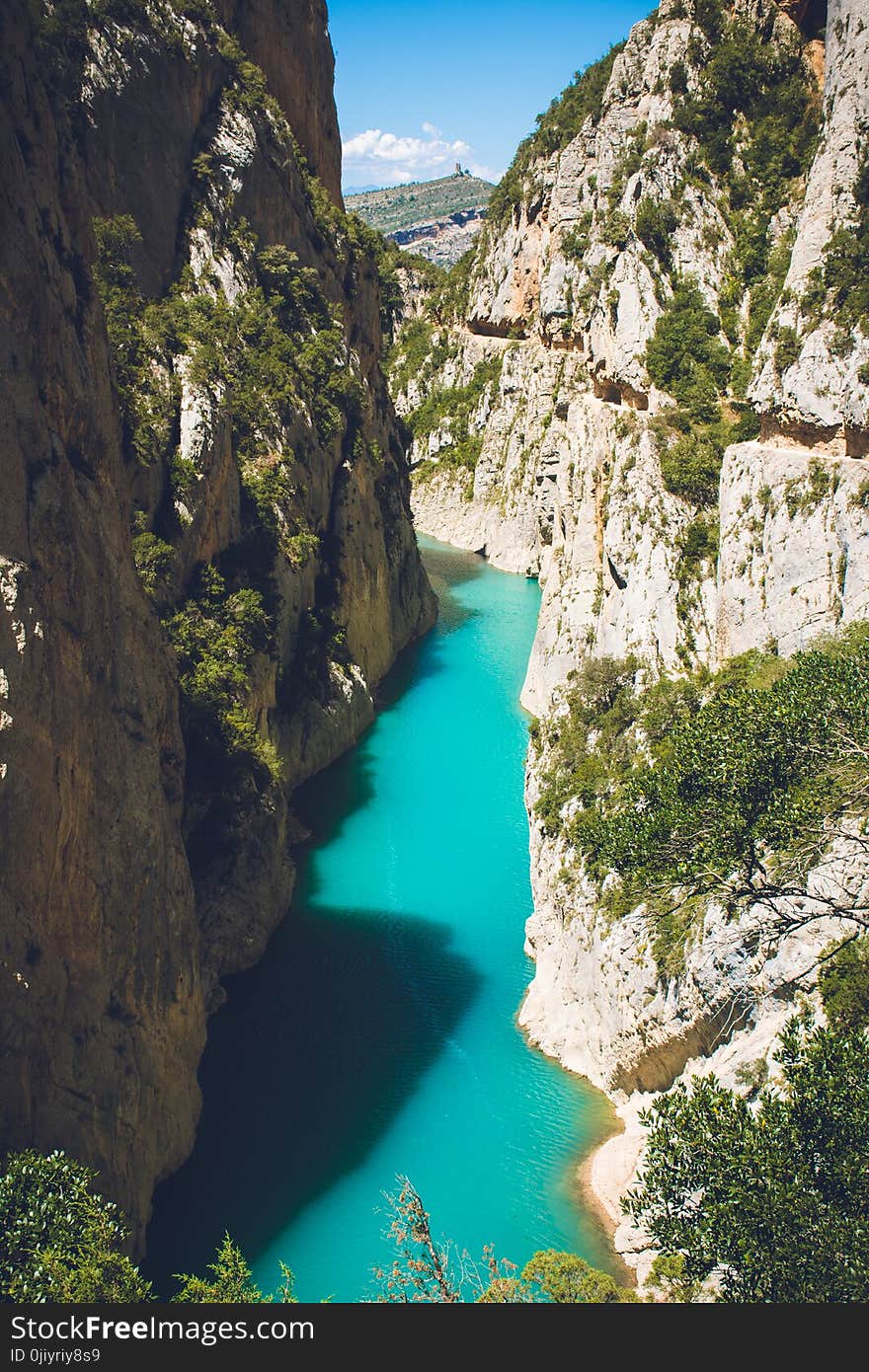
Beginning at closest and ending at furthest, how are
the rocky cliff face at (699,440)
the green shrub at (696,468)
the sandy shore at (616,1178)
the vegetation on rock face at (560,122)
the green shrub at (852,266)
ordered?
1. the sandy shore at (616,1178)
2. the rocky cliff face at (699,440)
3. the green shrub at (852,266)
4. the green shrub at (696,468)
5. the vegetation on rock face at (560,122)

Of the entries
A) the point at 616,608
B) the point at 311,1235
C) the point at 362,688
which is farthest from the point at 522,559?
the point at 311,1235

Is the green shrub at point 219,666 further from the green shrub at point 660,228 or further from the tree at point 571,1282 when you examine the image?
the green shrub at point 660,228

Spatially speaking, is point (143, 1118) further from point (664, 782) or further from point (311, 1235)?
point (664, 782)

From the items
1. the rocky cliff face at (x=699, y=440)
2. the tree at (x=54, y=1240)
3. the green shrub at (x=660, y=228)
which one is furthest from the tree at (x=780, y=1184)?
the green shrub at (x=660, y=228)

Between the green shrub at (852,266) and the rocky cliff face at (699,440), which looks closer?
the rocky cliff face at (699,440)

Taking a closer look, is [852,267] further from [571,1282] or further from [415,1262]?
[415,1262]
